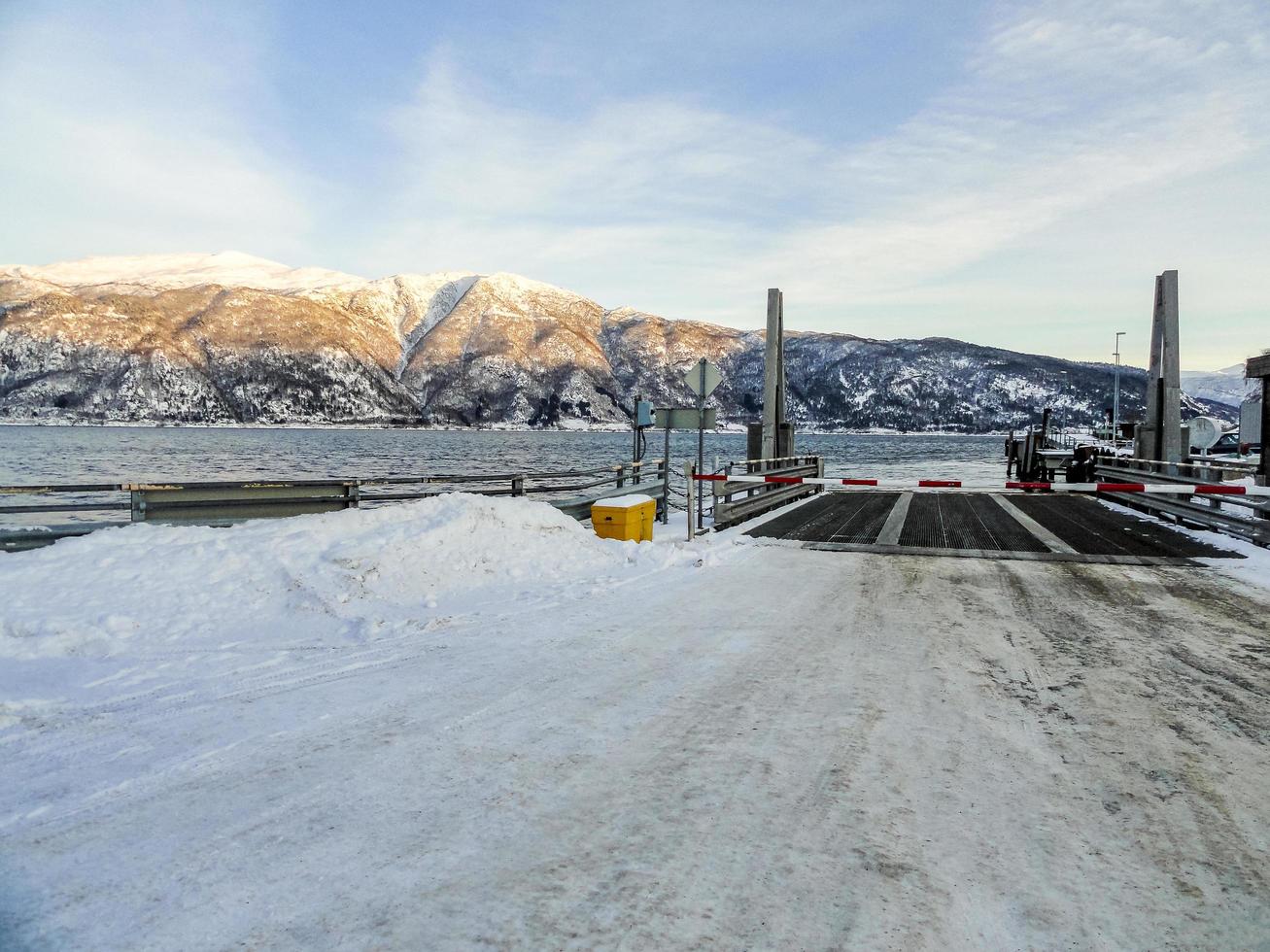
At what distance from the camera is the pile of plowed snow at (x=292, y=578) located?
613 centimetres

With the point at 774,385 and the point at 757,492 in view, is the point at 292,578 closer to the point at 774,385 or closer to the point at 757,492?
the point at 757,492

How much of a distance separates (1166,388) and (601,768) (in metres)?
25.3

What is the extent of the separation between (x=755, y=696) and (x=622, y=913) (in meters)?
2.46

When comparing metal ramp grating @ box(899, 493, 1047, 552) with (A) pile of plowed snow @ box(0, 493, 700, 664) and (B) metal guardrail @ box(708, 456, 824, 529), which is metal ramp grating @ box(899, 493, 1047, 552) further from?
(A) pile of plowed snow @ box(0, 493, 700, 664)

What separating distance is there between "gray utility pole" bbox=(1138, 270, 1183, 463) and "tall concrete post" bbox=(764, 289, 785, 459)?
443 inches

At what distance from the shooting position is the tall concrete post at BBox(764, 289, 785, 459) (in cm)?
2162

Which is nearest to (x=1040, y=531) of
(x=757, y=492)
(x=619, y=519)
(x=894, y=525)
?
(x=894, y=525)

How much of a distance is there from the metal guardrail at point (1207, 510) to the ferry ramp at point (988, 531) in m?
0.52

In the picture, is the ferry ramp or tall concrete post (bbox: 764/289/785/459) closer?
the ferry ramp

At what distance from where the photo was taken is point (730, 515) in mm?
14367

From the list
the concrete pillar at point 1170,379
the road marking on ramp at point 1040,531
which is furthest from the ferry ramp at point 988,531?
the concrete pillar at point 1170,379

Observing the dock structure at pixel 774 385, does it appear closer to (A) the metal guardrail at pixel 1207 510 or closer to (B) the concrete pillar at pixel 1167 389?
(A) the metal guardrail at pixel 1207 510

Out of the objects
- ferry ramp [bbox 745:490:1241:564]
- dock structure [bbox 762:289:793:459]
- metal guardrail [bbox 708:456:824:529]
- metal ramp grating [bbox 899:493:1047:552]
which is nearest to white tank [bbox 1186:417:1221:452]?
ferry ramp [bbox 745:490:1241:564]

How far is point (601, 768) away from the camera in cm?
379
